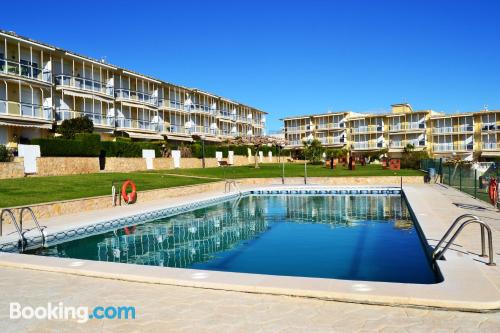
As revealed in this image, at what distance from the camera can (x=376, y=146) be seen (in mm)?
70312

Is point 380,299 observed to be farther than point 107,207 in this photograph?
No

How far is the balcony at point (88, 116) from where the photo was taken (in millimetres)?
33469

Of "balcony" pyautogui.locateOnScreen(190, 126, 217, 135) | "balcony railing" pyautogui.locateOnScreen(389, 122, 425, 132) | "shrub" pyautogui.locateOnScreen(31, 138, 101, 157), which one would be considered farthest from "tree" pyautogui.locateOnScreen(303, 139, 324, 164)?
"shrub" pyautogui.locateOnScreen(31, 138, 101, 157)

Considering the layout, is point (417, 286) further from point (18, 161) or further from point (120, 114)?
point (120, 114)

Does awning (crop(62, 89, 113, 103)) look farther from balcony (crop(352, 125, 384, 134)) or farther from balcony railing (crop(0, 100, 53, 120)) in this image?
balcony (crop(352, 125, 384, 134))

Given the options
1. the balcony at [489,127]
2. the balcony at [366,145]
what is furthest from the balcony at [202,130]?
the balcony at [489,127]

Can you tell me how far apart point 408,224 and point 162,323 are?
1021cm

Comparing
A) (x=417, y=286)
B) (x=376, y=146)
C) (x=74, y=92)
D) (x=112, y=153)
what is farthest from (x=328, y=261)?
(x=376, y=146)

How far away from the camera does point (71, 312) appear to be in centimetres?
506

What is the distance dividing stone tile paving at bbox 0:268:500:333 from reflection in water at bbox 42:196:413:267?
354 cm

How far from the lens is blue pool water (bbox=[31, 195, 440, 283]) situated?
8789mm

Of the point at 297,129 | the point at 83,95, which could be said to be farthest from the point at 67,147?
the point at 297,129

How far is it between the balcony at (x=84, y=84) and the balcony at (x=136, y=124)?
2630 millimetres

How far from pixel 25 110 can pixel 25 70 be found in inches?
124
